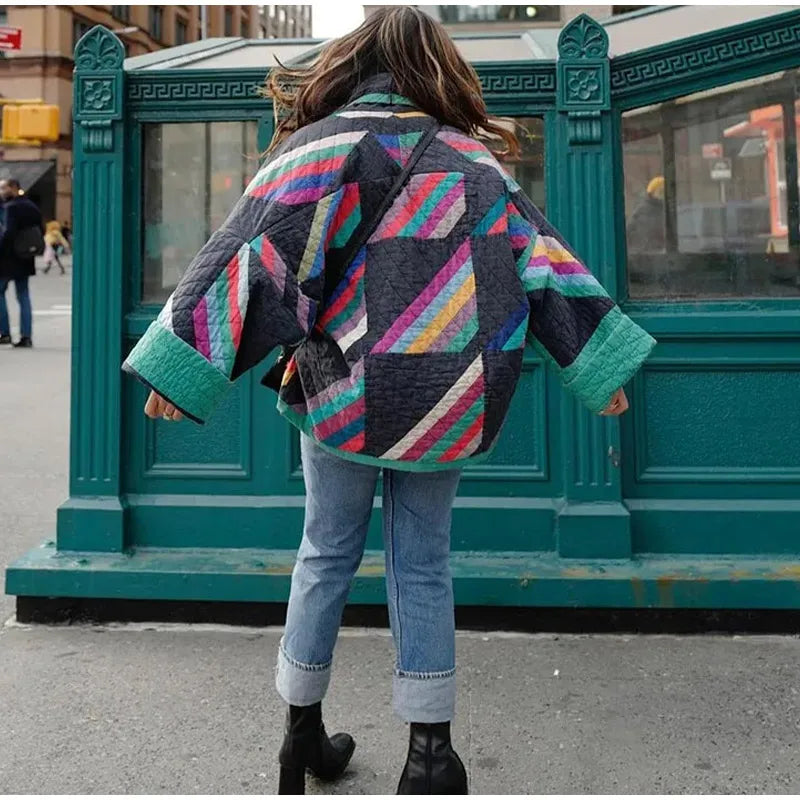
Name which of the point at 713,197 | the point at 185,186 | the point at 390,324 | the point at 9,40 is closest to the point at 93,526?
the point at 185,186

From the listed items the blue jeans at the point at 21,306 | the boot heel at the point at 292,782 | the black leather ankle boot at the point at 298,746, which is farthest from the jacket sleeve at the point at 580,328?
the blue jeans at the point at 21,306

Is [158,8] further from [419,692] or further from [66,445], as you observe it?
[419,692]

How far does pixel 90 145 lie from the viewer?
3518 millimetres

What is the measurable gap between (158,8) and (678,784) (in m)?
57.3

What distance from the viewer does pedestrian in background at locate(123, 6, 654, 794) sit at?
2029 mm

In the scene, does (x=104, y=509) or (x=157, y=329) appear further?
(x=104, y=509)

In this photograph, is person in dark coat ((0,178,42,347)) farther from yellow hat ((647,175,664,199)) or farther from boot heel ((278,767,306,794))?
boot heel ((278,767,306,794))

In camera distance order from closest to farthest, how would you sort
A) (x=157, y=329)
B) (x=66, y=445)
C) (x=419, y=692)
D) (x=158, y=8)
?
(x=157, y=329) < (x=419, y=692) < (x=66, y=445) < (x=158, y=8)

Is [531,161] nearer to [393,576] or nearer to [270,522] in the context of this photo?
[270,522]

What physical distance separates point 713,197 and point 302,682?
2290mm

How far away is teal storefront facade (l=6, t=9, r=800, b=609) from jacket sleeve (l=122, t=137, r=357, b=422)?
1.49 metres

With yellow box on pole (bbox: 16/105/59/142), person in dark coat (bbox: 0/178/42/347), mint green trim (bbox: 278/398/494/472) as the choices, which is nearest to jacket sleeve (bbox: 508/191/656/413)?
mint green trim (bbox: 278/398/494/472)

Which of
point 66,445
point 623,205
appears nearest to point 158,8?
point 66,445

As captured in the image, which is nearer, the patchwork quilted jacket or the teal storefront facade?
the patchwork quilted jacket
